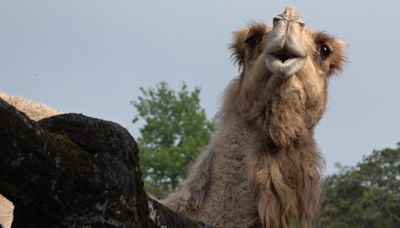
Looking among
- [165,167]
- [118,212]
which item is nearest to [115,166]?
[118,212]

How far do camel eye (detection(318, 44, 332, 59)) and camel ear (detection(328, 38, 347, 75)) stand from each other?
65 millimetres

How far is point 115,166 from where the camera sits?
299cm

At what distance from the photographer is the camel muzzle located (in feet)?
20.7

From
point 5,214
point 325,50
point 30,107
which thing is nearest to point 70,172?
point 5,214

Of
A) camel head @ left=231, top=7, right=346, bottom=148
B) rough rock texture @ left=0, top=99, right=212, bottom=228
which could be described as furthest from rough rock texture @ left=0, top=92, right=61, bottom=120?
rough rock texture @ left=0, top=99, right=212, bottom=228

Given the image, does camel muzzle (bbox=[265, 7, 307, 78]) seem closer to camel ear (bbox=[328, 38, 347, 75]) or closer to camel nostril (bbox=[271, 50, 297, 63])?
camel nostril (bbox=[271, 50, 297, 63])

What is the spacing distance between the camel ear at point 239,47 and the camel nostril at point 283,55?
82 cm

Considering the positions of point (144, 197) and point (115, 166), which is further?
point (144, 197)

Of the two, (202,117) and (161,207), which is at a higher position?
(202,117)

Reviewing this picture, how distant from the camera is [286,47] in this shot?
20.6ft

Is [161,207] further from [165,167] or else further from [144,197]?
[165,167]

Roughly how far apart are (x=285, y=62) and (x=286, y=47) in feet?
0.37

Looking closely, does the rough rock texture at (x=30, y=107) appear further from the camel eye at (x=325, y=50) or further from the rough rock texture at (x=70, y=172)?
the rough rock texture at (x=70, y=172)

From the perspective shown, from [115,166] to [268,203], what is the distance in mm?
3317
